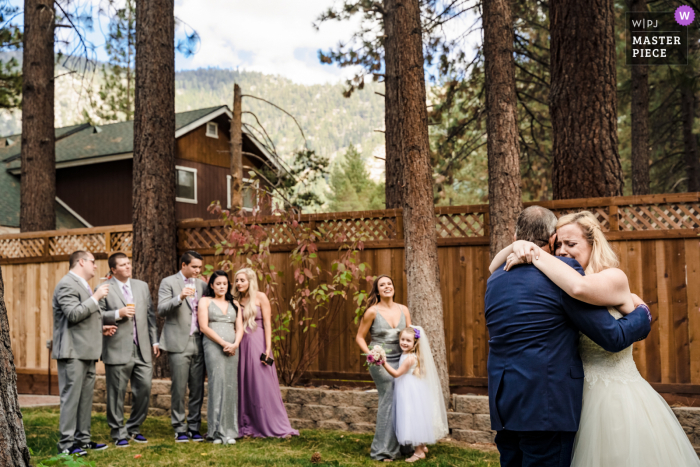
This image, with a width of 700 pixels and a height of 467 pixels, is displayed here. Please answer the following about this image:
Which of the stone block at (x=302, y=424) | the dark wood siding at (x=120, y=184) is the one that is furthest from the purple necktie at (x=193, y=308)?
the dark wood siding at (x=120, y=184)

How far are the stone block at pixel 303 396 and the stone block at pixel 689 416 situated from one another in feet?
12.4

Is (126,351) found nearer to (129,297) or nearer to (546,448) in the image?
(129,297)

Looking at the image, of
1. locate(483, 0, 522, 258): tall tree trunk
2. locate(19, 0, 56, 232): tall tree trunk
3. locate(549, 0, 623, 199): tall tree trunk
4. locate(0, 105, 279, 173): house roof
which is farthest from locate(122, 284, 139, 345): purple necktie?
locate(0, 105, 279, 173): house roof

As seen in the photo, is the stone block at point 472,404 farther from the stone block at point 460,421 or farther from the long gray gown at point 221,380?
the long gray gown at point 221,380

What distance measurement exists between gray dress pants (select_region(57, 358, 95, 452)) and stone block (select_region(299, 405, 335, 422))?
2394 mm

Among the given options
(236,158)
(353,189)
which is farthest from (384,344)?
(353,189)

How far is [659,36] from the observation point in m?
14.4

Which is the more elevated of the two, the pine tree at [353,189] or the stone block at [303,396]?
the pine tree at [353,189]

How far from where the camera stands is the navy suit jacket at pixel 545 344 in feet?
8.59

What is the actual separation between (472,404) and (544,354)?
4.14m

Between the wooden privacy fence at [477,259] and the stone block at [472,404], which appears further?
the stone block at [472,404]

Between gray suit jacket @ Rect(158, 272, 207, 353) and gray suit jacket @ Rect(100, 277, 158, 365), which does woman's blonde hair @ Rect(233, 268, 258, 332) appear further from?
gray suit jacket @ Rect(100, 277, 158, 365)

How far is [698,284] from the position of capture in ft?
20.7

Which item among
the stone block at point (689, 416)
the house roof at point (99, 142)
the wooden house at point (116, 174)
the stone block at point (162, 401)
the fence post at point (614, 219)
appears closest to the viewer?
the stone block at point (689, 416)
